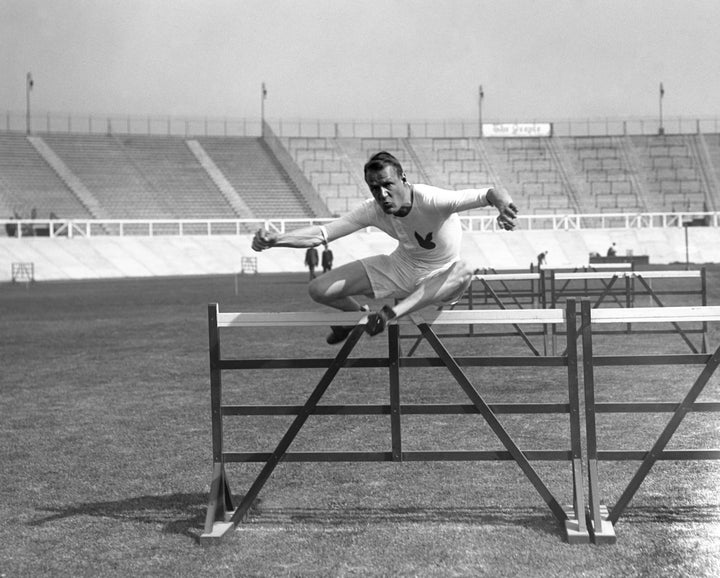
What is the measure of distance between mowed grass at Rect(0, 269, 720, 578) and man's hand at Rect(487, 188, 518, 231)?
67.2 inches

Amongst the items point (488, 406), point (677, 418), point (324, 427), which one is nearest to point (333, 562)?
point (488, 406)

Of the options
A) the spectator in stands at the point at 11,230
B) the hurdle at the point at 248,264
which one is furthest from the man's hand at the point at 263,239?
the spectator in stands at the point at 11,230

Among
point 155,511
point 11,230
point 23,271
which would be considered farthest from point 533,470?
point 11,230

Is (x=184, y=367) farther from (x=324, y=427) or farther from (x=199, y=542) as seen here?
(x=199, y=542)

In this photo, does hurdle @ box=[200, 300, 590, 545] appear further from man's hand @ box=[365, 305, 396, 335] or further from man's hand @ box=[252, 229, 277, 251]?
man's hand @ box=[252, 229, 277, 251]

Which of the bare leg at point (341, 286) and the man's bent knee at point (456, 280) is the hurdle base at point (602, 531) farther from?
the bare leg at point (341, 286)

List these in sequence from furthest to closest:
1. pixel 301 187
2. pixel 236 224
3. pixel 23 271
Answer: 1. pixel 301 187
2. pixel 236 224
3. pixel 23 271

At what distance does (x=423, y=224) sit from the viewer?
6.53 metres

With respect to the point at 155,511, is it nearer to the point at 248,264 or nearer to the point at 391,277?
the point at 391,277

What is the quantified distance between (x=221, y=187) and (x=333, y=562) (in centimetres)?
6239

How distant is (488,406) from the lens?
6.14 m

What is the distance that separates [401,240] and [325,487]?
1749mm

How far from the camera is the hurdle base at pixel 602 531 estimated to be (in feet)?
18.5

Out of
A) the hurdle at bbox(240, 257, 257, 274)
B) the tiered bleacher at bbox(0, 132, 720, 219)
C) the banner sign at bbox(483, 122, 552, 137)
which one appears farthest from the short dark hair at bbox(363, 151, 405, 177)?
the banner sign at bbox(483, 122, 552, 137)
